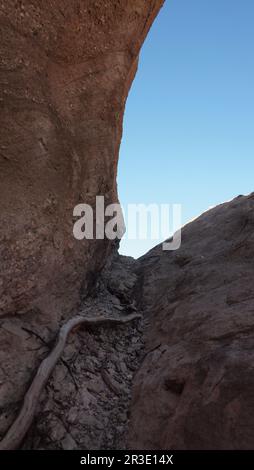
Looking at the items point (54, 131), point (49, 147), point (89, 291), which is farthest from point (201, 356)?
point (54, 131)

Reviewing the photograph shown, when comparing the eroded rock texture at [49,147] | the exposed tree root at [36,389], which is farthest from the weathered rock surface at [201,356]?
the eroded rock texture at [49,147]

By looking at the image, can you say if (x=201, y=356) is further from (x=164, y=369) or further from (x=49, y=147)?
(x=49, y=147)

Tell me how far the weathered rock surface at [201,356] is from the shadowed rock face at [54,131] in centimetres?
203

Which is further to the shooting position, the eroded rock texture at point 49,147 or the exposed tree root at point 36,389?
the eroded rock texture at point 49,147

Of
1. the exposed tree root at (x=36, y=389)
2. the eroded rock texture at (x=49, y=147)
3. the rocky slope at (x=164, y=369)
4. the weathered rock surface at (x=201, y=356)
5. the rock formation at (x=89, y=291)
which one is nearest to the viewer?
the weathered rock surface at (x=201, y=356)

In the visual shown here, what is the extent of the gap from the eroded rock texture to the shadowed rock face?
18 mm

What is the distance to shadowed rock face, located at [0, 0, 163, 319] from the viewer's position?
514 cm

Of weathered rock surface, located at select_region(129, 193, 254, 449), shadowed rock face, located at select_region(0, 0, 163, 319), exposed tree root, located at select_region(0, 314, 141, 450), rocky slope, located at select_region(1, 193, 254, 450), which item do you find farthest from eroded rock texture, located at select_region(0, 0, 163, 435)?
weathered rock surface, located at select_region(129, 193, 254, 449)

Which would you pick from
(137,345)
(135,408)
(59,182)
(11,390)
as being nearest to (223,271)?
(137,345)

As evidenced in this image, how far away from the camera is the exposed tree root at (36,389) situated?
380cm

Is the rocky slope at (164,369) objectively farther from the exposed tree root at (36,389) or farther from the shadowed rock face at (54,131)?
the shadowed rock face at (54,131)

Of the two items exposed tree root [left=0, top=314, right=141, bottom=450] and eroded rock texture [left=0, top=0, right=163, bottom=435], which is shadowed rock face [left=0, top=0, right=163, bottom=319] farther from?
exposed tree root [left=0, top=314, right=141, bottom=450]
